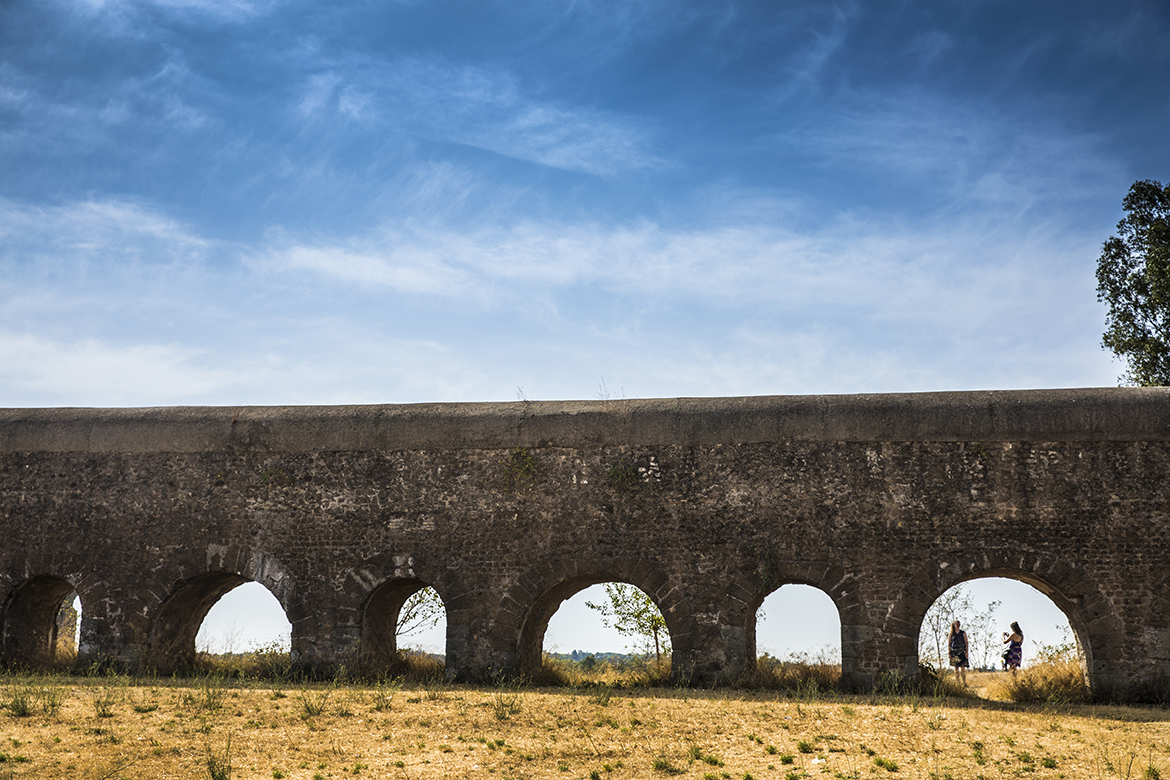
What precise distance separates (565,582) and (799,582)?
2.93 meters

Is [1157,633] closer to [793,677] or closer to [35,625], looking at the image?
[793,677]

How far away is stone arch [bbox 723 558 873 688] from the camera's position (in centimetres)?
1167

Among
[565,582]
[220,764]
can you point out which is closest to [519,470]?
[565,582]

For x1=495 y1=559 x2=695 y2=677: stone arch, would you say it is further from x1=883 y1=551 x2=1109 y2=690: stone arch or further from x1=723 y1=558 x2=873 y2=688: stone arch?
x1=883 y1=551 x2=1109 y2=690: stone arch

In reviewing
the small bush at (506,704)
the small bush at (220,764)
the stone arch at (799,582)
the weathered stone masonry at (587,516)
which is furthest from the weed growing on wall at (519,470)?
the small bush at (220,764)

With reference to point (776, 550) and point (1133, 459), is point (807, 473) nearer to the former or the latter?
point (776, 550)

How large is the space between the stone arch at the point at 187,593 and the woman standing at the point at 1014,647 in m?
9.71

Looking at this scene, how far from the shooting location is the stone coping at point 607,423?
12031 millimetres

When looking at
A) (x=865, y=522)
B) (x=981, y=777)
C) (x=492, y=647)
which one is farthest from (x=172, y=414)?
(x=981, y=777)

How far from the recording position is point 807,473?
12.3m

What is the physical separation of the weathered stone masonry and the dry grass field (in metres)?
1.57

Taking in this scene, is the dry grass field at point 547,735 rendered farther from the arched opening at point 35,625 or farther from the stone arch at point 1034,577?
the arched opening at point 35,625

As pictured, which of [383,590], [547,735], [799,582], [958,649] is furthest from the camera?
[958,649]

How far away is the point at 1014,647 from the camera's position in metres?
13.7
